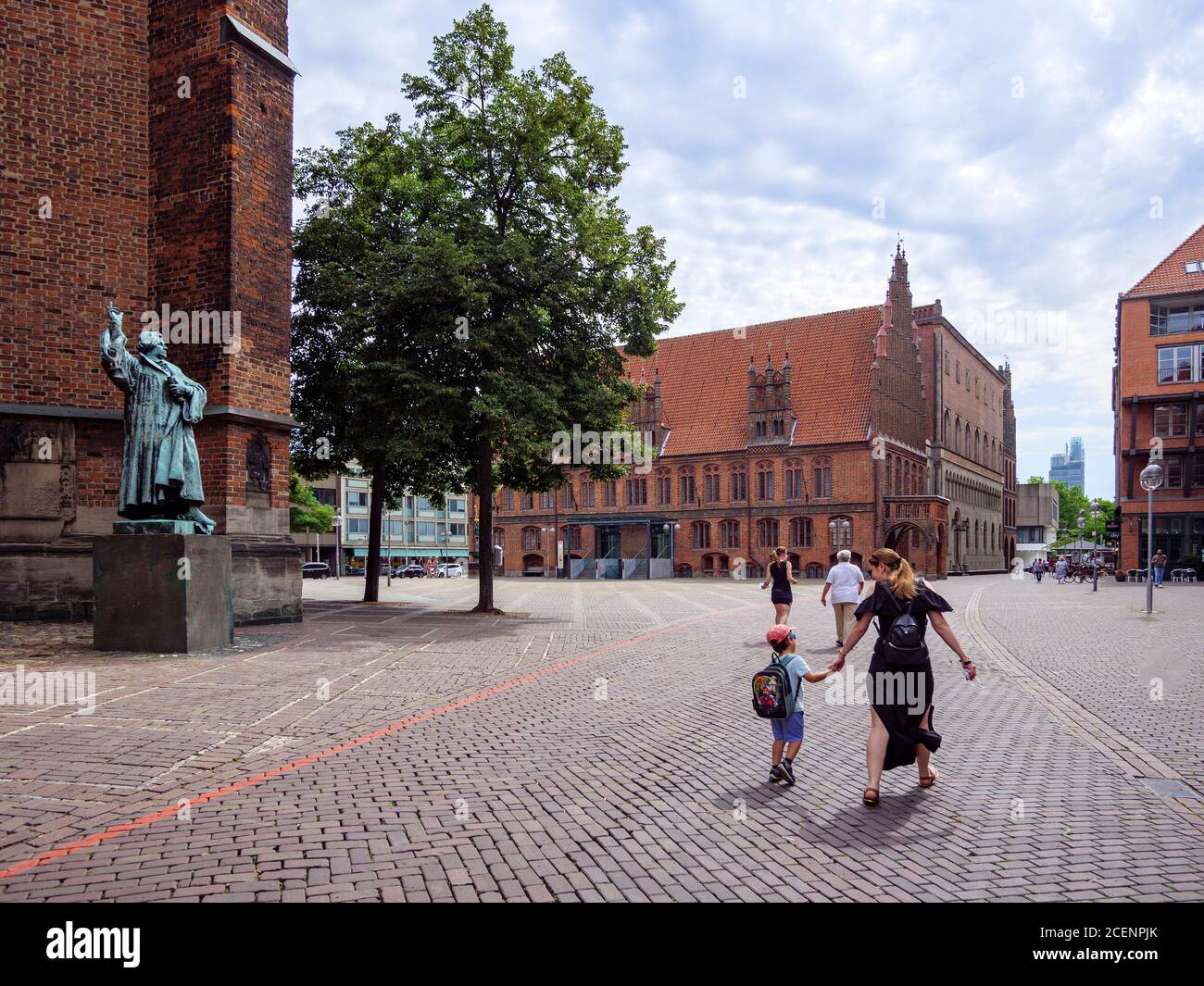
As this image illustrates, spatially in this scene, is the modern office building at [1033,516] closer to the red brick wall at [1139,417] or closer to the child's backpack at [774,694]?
the red brick wall at [1139,417]

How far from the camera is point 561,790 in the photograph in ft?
19.5

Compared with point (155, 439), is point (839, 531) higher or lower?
lower

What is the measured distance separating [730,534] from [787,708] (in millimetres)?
51918

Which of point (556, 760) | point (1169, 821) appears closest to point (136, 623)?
point (556, 760)

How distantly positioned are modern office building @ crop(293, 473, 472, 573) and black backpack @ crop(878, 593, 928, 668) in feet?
220

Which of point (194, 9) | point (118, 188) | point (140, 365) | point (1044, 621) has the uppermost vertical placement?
point (194, 9)

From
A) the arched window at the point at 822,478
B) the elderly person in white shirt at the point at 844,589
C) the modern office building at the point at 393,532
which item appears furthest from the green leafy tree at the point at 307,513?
the elderly person in white shirt at the point at 844,589

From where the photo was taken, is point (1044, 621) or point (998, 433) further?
point (998, 433)

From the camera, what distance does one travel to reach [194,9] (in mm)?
16234

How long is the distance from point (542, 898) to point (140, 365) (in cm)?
1077

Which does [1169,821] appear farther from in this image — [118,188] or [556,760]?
[118,188]

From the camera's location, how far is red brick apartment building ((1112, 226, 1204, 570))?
166ft
